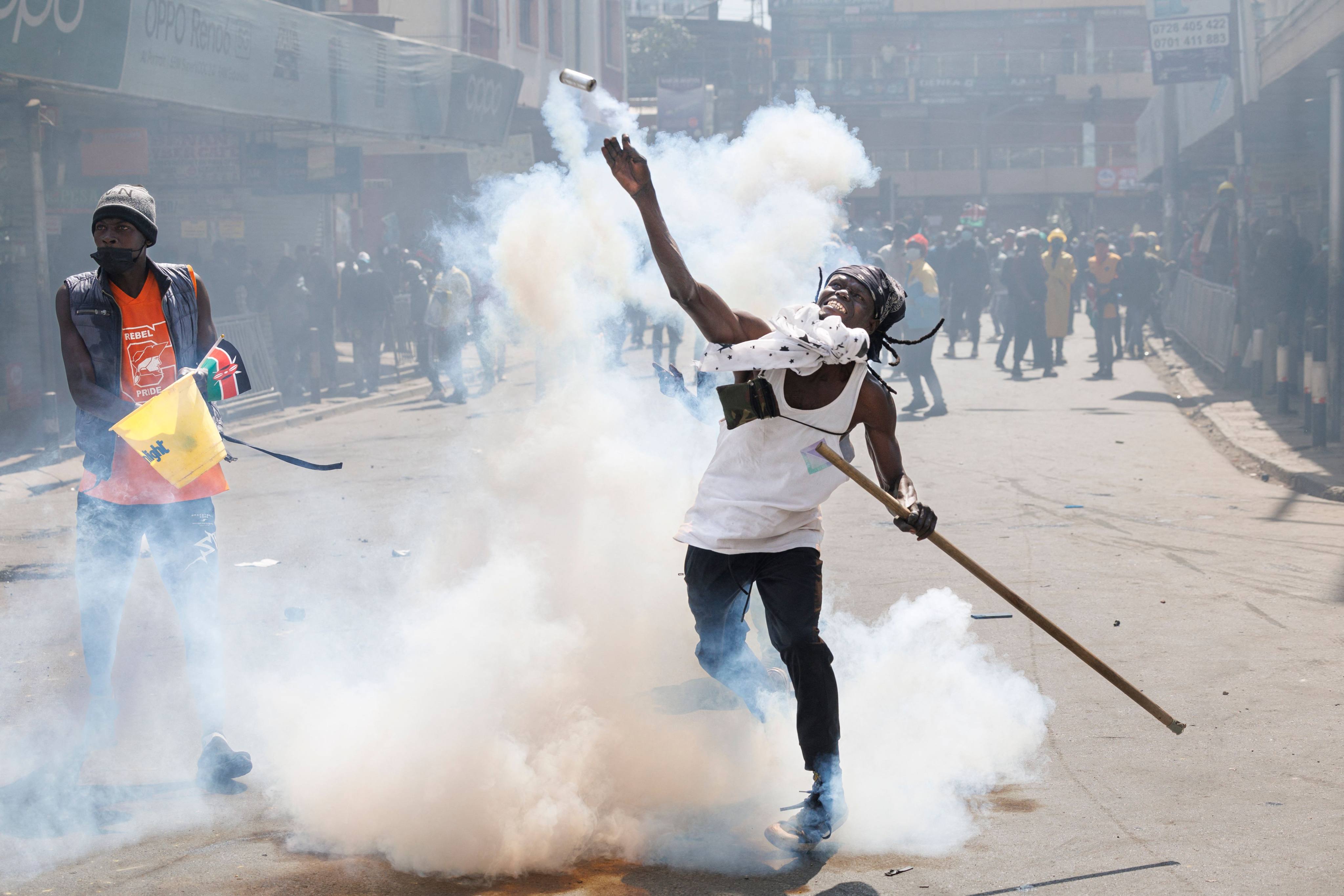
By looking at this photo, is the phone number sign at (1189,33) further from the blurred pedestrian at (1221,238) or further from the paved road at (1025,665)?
the paved road at (1025,665)

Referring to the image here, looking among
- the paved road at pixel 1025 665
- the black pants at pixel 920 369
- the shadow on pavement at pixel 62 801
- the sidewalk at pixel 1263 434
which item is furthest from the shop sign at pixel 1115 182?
the shadow on pavement at pixel 62 801

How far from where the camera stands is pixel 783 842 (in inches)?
136

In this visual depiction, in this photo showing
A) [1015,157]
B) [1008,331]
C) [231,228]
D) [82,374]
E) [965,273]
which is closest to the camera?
[82,374]

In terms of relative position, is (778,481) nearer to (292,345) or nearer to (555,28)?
(292,345)

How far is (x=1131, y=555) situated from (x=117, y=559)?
546 centimetres

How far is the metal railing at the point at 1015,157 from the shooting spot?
202ft

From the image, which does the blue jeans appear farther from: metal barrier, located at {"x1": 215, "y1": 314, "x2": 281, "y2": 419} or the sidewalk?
metal barrier, located at {"x1": 215, "y1": 314, "x2": 281, "y2": 419}

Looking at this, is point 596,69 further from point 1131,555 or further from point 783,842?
point 783,842

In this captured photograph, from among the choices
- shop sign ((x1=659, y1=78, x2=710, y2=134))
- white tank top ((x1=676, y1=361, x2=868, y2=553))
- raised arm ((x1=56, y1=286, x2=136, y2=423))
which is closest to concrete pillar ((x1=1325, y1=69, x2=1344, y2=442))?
white tank top ((x1=676, y1=361, x2=868, y2=553))

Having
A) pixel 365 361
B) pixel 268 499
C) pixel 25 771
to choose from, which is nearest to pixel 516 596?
pixel 25 771

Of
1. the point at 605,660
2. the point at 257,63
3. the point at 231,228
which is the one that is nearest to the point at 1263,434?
the point at 605,660

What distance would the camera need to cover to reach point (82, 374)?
152 inches

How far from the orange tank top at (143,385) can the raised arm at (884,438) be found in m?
1.89

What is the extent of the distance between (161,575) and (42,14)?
910 centimetres
